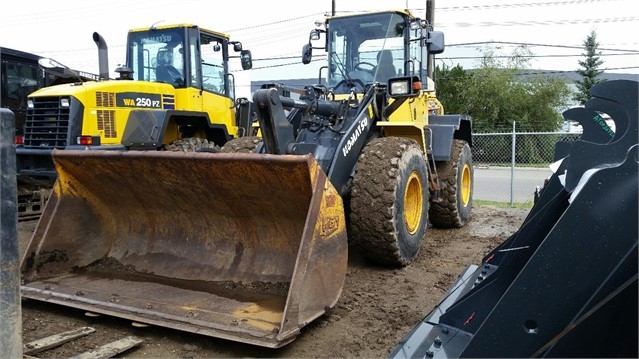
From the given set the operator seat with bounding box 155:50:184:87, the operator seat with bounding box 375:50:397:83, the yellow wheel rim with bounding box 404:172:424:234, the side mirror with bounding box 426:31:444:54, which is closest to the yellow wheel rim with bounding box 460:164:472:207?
the side mirror with bounding box 426:31:444:54

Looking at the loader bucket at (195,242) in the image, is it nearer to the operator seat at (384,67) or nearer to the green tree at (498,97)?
the operator seat at (384,67)

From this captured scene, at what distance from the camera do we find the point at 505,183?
51.2 ft

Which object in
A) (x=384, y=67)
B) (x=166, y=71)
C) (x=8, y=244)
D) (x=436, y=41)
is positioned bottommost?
(x=8, y=244)

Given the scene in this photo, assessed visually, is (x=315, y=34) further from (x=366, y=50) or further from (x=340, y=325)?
(x=340, y=325)

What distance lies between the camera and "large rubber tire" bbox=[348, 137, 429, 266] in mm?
4648

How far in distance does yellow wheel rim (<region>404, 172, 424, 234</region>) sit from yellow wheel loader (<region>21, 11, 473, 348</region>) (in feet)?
0.05

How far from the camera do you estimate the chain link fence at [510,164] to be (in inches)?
544

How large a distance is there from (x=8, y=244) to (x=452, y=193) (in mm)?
5772

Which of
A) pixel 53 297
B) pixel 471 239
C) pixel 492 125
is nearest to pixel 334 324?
pixel 53 297

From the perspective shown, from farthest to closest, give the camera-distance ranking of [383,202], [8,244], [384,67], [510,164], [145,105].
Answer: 1. [510,164]
2. [145,105]
3. [384,67]
4. [383,202]
5. [8,244]

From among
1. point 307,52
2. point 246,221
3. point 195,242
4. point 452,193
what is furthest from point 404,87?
point 195,242

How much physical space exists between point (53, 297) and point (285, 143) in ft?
7.30

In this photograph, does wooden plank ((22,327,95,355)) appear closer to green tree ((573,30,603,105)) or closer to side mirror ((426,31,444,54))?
side mirror ((426,31,444,54))

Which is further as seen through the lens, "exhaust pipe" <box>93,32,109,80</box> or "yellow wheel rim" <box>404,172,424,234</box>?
"exhaust pipe" <box>93,32,109,80</box>
